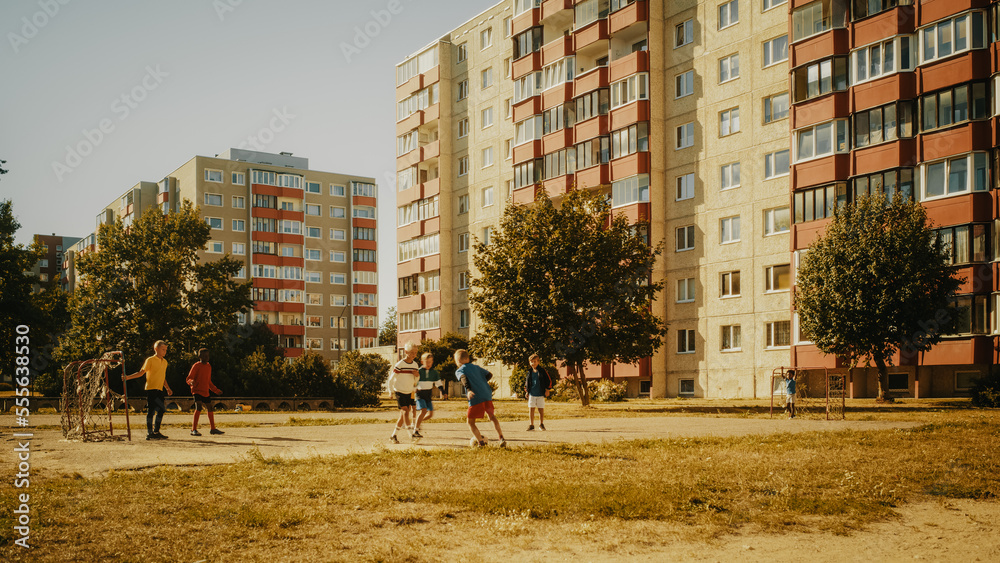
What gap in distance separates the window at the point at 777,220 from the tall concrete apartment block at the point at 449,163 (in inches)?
903

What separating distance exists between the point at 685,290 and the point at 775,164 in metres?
8.92

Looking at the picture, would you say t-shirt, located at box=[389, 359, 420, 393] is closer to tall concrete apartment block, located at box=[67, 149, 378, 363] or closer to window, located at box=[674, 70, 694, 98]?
window, located at box=[674, 70, 694, 98]

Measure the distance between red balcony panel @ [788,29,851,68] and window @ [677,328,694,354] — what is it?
51.0 ft

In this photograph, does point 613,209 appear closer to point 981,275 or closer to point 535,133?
point 535,133

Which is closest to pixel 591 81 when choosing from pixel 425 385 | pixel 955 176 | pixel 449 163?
pixel 449 163

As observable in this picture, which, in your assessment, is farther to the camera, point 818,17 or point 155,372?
point 818,17

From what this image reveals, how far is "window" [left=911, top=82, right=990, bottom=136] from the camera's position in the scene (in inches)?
1458

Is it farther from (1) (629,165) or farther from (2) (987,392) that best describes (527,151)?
(2) (987,392)

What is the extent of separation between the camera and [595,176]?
53344 millimetres

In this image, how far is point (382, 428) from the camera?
22.5m

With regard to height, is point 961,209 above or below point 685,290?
above

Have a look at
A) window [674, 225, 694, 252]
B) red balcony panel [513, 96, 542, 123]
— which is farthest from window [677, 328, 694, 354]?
red balcony panel [513, 96, 542, 123]

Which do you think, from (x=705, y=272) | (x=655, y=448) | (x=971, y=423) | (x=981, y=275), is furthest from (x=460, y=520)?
(x=705, y=272)

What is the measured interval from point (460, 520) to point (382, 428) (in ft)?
47.7
